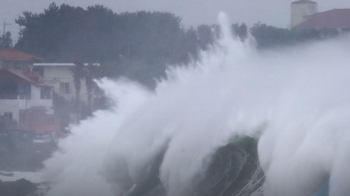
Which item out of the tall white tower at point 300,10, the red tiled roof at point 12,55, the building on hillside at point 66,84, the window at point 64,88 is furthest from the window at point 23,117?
the tall white tower at point 300,10

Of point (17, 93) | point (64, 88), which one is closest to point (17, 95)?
point (17, 93)

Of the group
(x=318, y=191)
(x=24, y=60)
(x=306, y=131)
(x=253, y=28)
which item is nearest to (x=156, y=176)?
(x=306, y=131)

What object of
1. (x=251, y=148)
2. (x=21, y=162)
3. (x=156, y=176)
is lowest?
(x=21, y=162)

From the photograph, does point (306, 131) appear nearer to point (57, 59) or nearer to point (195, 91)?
point (195, 91)

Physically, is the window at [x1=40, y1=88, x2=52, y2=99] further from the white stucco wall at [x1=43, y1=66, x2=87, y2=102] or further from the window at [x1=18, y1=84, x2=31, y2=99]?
the window at [x1=18, y1=84, x2=31, y2=99]

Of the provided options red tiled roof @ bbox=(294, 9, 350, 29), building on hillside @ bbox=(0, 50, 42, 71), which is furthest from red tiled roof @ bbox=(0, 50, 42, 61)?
red tiled roof @ bbox=(294, 9, 350, 29)

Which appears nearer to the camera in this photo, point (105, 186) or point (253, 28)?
point (105, 186)
